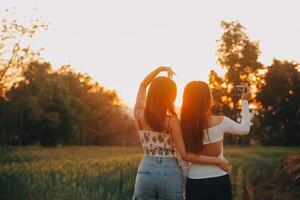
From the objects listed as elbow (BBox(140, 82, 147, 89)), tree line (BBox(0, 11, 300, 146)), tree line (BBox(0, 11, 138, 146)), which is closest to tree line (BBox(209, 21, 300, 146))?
tree line (BBox(0, 11, 300, 146))

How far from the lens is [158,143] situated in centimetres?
440

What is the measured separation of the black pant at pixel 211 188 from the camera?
4.34m

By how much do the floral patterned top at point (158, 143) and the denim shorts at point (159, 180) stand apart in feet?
0.14

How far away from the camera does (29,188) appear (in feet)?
29.4

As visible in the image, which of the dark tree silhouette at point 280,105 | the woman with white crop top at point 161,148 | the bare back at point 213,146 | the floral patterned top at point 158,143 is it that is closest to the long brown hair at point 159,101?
the woman with white crop top at point 161,148

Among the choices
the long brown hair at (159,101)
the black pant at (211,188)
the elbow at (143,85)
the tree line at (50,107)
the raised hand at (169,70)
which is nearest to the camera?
the long brown hair at (159,101)

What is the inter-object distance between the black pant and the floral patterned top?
32cm

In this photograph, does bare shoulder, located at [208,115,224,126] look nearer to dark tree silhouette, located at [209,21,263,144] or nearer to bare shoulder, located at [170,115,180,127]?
bare shoulder, located at [170,115,180,127]

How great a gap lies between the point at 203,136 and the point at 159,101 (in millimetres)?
480

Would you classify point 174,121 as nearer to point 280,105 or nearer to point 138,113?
point 138,113

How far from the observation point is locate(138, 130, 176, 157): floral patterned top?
4.38 meters

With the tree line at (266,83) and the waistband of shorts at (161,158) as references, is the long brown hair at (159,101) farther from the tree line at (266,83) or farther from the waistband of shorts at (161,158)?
the tree line at (266,83)

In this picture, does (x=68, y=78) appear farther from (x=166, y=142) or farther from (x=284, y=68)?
(x=166, y=142)

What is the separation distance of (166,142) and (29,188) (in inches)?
205
